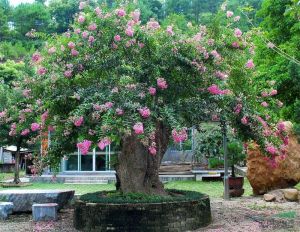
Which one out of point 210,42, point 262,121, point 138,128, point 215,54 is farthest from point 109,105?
point 262,121

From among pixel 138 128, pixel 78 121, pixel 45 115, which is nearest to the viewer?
pixel 138 128

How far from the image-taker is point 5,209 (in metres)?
11.0

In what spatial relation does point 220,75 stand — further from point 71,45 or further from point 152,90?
point 71,45

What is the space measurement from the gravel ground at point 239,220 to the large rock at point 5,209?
157 millimetres

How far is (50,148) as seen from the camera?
997 cm

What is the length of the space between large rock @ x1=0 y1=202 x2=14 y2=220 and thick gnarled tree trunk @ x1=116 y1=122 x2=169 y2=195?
266 cm

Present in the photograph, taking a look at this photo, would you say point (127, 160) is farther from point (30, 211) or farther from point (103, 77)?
point (30, 211)

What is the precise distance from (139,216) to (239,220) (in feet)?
7.94

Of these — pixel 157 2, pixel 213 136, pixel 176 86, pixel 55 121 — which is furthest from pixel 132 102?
pixel 157 2

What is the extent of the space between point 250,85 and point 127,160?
3111 mm

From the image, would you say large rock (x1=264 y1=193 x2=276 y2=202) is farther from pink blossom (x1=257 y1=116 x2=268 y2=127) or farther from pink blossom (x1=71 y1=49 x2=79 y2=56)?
pink blossom (x1=71 y1=49 x2=79 y2=56)

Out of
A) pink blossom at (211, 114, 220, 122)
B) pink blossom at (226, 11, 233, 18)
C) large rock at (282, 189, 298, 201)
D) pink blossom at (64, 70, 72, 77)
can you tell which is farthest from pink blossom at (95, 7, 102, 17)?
large rock at (282, 189, 298, 201)

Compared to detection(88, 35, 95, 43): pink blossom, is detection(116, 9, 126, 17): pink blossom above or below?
above

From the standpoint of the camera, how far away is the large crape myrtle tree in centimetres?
893
